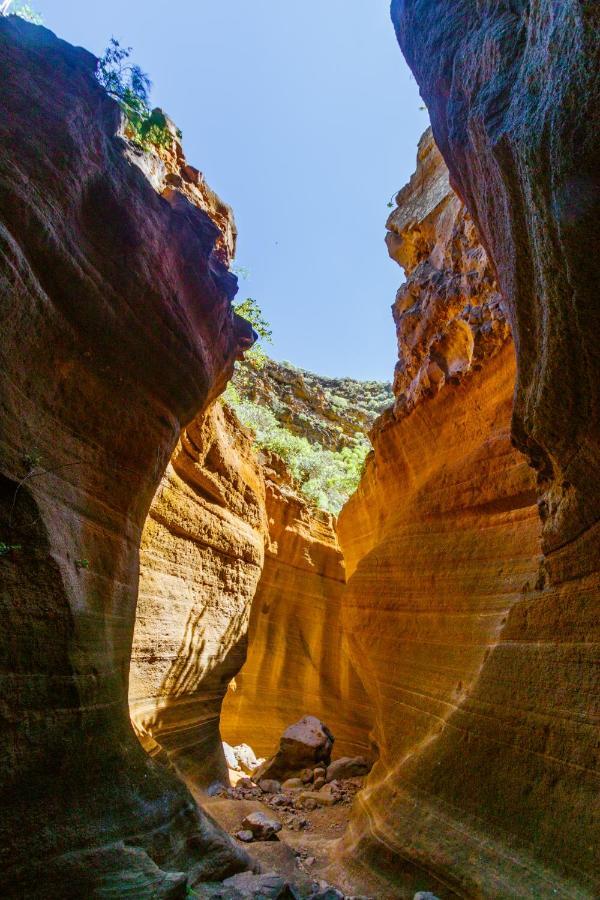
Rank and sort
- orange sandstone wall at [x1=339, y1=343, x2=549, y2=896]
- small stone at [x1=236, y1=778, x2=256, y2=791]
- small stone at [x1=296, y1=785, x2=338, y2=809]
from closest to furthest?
1. orange sandstone wall at [x1=339, y1=343, x2=549, y2=896]
2. small stone at [x1=296, y1=785, x2=338, y2=809]
3. small stone at [x1=236, y1=778, x2=256, y2=791]

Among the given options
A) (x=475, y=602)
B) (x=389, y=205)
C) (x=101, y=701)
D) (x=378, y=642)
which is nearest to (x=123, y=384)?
(x=101, y=701)

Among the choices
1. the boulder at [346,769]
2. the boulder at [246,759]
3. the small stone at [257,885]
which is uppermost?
the small stone at [257,885]

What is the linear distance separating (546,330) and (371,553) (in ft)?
19.5

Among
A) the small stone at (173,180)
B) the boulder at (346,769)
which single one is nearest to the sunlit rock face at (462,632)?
the boulder at (346,769)

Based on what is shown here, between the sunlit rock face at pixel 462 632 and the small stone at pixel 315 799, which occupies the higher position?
the sunlit rock face at pixel 462 632

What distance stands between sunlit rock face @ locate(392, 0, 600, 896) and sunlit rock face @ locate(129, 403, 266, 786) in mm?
5175

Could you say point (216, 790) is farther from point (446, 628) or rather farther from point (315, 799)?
point (446, 628)

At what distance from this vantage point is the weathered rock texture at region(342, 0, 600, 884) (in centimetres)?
312

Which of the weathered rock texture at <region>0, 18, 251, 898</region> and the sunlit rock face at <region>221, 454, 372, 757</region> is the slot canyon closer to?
the weathered rock texture at <region>0, 18, 251, 898</region>

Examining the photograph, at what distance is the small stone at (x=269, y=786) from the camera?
30.6 feet

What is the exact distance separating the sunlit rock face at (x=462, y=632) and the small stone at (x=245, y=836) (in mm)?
1315

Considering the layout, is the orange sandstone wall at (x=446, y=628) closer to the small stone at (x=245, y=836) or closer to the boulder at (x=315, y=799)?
the small stone at (x=245, y=836)

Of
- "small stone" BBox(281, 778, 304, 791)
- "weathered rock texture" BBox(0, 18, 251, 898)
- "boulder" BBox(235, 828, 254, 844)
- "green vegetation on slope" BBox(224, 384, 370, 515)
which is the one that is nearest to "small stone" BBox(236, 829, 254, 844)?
"boulder" BBox(235, 828, 254, 844)

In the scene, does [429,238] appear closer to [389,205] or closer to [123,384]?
[389,205]
